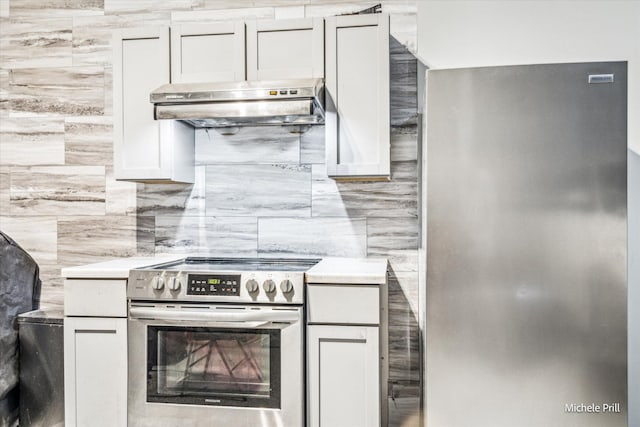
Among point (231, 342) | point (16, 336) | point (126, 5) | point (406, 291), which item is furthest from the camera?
point (126, 5)

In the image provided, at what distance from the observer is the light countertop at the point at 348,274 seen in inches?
74.9

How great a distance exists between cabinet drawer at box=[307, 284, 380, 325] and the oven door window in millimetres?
191

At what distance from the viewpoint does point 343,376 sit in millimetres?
1906

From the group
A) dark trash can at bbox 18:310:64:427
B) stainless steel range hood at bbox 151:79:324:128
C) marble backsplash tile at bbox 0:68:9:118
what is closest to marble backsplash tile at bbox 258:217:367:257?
stainless steel range hood at bbox 151:79:324:128

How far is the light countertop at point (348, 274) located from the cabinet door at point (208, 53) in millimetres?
996

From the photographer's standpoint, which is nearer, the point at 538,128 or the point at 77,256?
the point at 538,128

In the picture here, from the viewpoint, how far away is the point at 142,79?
233 centimetres

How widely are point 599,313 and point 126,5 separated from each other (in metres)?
2.74

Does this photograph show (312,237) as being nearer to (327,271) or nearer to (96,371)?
(327,271)

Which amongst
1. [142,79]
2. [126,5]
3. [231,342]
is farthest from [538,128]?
[126,5]

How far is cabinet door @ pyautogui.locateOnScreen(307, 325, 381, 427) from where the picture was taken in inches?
74.5

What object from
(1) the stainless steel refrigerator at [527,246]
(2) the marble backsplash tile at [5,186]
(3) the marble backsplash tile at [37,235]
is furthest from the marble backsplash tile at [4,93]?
(1) the stainless steel refrigerator at [527,246]

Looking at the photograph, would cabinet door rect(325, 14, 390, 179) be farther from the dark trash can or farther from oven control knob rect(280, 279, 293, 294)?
the dark trash can

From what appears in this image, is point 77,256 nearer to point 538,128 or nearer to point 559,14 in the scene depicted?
point 538,128
